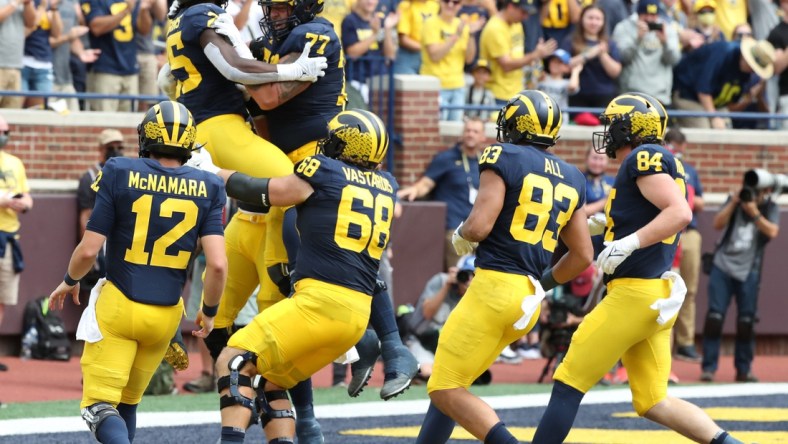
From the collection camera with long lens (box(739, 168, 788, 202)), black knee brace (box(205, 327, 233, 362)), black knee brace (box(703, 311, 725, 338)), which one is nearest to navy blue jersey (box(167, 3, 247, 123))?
black knee brace (box(205, 327, 233, 362))

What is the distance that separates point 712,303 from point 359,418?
15.7ft

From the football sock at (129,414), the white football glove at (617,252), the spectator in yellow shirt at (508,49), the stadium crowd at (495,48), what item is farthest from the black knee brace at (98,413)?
the spectator in yellow shirt at (508,49)

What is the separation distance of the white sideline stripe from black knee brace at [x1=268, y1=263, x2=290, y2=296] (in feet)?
8.03

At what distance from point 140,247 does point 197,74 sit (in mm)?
1256

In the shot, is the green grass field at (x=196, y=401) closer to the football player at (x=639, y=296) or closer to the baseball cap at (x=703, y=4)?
the football player at (x=639, y=296)

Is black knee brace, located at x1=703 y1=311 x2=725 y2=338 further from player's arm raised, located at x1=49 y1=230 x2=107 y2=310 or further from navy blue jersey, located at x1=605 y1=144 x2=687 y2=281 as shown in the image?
player's arm raised, located at x1=49 y1=230 x2=107 y2=310

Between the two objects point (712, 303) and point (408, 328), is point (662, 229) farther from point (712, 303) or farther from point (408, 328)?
point (712, 303)

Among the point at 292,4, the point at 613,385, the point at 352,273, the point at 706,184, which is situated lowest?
the point at 613,385

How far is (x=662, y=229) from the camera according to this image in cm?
841

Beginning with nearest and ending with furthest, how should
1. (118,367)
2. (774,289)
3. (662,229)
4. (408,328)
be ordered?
1. (118,367)
2. (662,229)
3. (408,328)
4. (774,289)

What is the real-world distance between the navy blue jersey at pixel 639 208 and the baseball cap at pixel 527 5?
773 cm

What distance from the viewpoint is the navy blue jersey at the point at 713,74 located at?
1719 centimetres

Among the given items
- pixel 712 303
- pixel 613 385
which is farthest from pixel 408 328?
pixel 712 303

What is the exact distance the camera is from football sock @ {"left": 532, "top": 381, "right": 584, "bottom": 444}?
27.9ft
